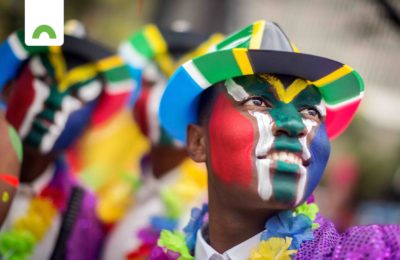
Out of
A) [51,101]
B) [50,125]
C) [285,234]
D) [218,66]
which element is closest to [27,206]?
[50,125]

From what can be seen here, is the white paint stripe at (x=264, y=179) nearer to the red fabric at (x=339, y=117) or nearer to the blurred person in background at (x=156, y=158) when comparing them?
the red fabric at (x=339, y=117)

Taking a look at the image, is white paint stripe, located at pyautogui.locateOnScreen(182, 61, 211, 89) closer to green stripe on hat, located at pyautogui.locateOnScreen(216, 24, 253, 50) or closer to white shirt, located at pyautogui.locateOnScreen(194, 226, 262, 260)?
green stripe on hat, located at pyautogui.locateOnScreen(216, 24, 253, 50)

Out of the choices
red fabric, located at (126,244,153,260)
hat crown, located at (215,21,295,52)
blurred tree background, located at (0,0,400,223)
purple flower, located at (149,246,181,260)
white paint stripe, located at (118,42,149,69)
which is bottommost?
red fabric, located at (126,244,153,260)

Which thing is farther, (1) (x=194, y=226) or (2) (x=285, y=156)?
(1) (x=194, y=226)

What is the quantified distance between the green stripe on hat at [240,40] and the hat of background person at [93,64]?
1.06 metres

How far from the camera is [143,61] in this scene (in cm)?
409

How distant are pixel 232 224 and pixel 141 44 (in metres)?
1.92

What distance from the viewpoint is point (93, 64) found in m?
3.57

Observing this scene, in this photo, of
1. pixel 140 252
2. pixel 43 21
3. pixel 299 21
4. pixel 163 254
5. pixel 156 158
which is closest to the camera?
pixel 43 21

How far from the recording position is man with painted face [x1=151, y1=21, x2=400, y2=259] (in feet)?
7.39

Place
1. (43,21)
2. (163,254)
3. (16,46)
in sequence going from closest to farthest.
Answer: (43,21) → (163,254) → (16,46)

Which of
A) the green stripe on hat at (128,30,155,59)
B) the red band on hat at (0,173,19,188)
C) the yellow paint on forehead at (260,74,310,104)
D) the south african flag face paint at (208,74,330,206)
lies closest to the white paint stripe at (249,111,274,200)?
the south african flag face paint at (208,74,330,206)

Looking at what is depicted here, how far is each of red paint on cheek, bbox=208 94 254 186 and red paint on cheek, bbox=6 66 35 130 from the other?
1250 mm

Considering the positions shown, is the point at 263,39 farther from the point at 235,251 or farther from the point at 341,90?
the point at 235,251
